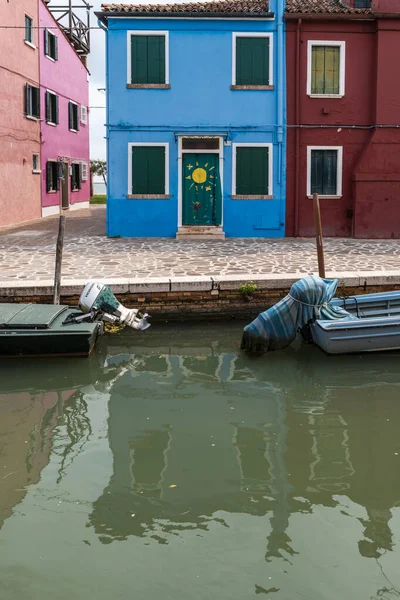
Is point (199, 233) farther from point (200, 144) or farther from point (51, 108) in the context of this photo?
point (51, 108)

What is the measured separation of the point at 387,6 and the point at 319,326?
11.3m

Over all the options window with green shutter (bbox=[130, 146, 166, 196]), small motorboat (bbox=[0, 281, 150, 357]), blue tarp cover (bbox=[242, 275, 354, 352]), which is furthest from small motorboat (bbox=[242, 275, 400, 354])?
window with green shutter (bbox=[130, 146, 166, 196])

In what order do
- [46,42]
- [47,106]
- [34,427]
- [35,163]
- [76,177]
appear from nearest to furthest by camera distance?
[34,427], [35,163], [46,42], [47,106], [76,177]

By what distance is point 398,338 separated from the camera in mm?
9703

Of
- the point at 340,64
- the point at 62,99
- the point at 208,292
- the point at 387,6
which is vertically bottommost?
the point at 208,292

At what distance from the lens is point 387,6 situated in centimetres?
1752

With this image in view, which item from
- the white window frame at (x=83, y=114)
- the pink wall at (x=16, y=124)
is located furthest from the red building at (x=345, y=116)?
the white window frame at (x=83, y=114)

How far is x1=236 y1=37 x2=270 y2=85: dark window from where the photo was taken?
17.9 metres

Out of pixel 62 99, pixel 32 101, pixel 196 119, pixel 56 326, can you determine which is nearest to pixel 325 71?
pixel 196 119

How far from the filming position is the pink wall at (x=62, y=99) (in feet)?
87.2

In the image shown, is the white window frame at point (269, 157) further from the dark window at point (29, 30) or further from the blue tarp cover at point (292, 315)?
the dark window at point (29, 30)

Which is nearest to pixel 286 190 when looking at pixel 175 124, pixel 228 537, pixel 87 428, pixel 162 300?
pixel 175 124

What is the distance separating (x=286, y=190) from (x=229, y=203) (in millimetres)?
1507

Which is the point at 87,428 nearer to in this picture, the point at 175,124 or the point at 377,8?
the point at 175,124
